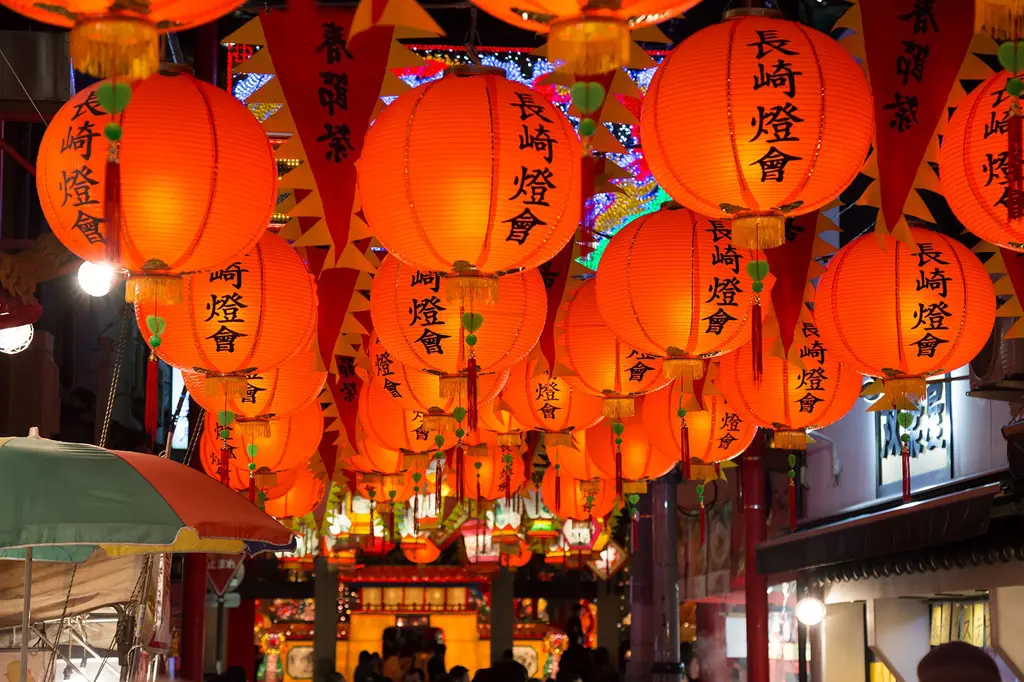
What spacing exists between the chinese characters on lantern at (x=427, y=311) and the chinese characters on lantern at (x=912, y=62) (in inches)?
104

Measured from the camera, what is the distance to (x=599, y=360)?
8.45 m

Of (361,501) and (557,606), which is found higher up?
(361,501)

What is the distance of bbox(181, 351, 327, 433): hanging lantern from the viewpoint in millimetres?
8609

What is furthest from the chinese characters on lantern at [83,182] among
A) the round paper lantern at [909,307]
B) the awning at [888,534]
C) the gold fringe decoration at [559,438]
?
the awning at [888,534]

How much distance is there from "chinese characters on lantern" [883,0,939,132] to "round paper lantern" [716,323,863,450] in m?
2.54

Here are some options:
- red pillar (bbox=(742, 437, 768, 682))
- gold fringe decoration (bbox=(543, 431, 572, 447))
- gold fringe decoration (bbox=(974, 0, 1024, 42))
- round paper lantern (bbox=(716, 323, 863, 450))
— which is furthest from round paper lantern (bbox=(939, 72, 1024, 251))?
red pillar (bbox=(742, 437, 768, 682))

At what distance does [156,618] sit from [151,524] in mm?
3447

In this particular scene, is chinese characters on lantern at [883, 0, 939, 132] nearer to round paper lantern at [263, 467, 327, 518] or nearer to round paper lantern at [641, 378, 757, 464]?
round paper lantern at [641, 378, 757, 464]

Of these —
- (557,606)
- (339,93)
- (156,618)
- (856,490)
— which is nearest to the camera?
(339,93)

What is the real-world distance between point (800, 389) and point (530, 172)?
133 inches

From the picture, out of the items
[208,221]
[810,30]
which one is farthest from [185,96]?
[810,30]

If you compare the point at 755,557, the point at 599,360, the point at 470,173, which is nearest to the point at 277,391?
the point at 599,360

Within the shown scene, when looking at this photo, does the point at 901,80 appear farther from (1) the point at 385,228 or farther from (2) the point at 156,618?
(2) the point at 156,618

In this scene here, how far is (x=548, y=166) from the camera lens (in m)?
5.65
